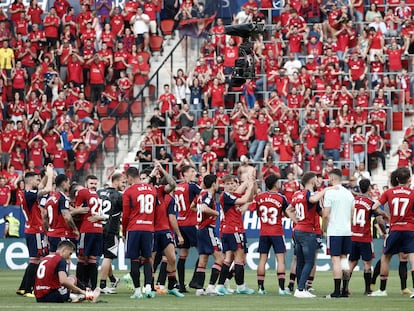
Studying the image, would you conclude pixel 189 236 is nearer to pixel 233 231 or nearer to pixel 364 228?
pixel 233 231

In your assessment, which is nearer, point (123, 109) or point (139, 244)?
point (139, 244)

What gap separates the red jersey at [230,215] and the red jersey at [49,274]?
171 inches

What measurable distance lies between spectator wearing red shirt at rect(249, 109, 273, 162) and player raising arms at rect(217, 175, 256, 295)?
14.6 metres

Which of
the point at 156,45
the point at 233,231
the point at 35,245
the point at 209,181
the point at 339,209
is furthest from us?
the point at 156,45

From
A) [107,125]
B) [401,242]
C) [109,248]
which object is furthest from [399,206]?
[107,125]

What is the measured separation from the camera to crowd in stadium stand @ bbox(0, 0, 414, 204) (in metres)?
39.9

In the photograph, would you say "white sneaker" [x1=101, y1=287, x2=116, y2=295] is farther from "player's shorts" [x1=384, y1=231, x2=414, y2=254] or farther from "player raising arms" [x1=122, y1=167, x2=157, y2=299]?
"player's shorts" [x1=384, y1=231, x2=414, y2=254]

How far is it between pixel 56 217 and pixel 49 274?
94.0 inches

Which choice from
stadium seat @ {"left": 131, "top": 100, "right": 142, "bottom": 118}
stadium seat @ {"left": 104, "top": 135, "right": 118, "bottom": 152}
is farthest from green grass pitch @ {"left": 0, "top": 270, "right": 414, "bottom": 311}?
stadium seat @ {"left": 131, "top": 100, "right": 142, "bottom": 118}

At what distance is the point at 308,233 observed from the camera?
24016mm

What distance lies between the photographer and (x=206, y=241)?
25.2m

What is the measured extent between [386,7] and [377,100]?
492 cm

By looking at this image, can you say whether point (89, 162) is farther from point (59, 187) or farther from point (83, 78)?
point (59, 187)

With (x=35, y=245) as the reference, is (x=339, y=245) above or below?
above
